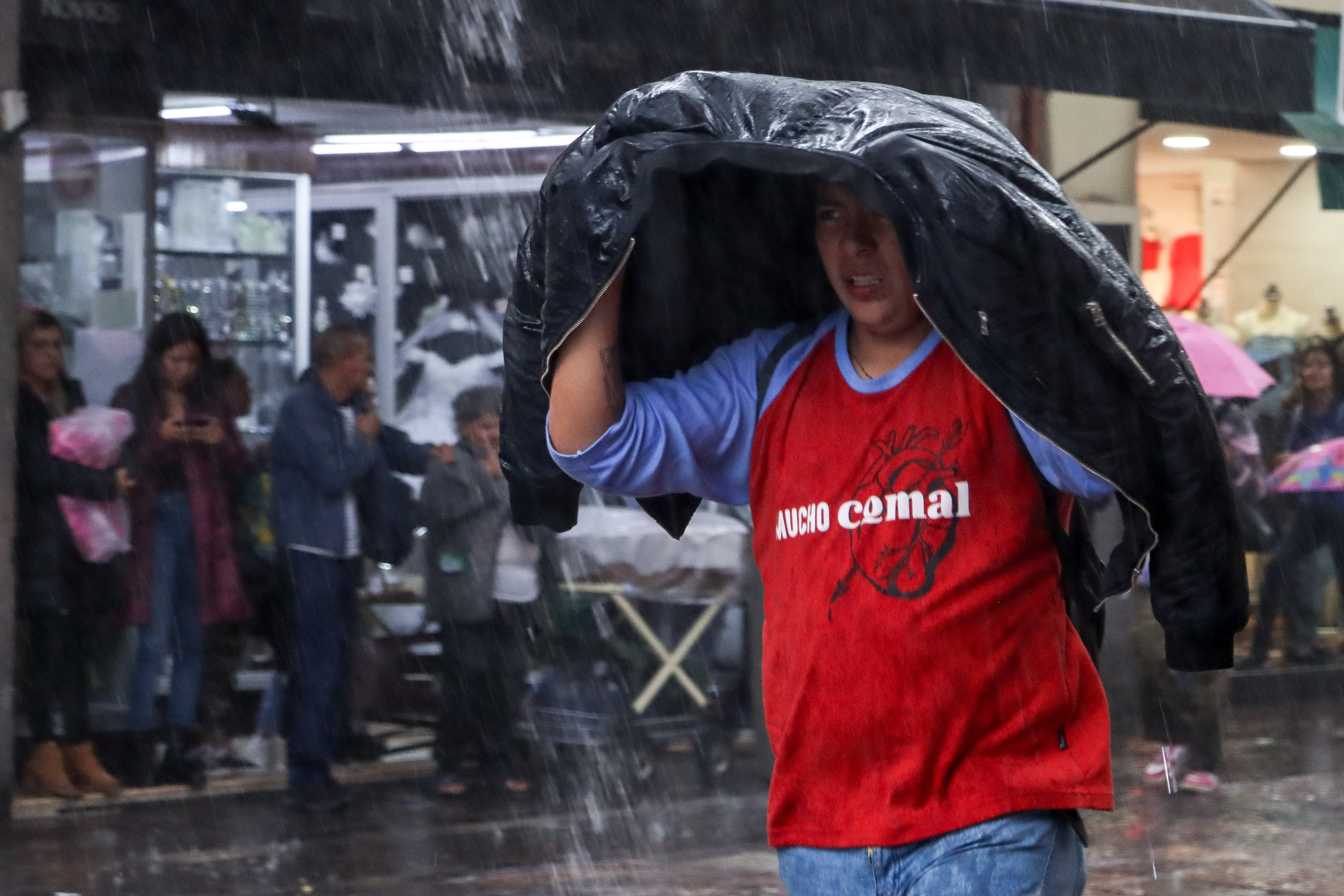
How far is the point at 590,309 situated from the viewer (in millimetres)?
2525

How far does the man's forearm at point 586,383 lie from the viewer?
8.46ft

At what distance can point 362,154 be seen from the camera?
32.1 feet

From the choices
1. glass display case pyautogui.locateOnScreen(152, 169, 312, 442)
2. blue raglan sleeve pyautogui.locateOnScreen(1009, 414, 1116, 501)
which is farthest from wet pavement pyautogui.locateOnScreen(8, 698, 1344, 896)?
blue raglan sleeve pyautogui.locateOnScreen(1009, 414, 1116, 501)

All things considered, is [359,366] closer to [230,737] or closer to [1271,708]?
[230,737]

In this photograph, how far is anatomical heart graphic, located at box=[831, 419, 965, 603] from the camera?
98.4 inches

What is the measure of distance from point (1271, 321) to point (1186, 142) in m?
1.50

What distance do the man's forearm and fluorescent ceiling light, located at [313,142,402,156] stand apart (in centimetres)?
731

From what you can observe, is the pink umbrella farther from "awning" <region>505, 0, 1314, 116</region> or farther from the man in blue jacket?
the man in blue jacket

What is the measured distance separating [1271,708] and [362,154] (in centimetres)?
645

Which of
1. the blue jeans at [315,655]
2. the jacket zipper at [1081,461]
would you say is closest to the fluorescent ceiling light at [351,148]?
the blue jeans at [315,655]

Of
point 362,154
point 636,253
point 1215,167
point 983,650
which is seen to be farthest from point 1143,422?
point 1215,167

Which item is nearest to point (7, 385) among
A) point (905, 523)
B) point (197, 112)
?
point (197, 112)

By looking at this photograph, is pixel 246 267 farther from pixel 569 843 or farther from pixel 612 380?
pixel 612 380

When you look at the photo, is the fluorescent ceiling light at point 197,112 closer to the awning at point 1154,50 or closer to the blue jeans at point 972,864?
the awning at point 1154,50
